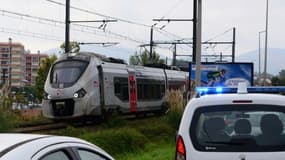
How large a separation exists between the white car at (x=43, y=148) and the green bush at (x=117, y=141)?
10134mm

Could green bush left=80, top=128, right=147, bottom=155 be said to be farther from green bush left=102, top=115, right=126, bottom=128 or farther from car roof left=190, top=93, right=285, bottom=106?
car roof left=190, top=93, right=285, bottom=106

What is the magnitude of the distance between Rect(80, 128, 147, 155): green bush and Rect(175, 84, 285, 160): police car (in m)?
7.69

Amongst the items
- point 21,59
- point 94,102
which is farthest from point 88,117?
point 21,59

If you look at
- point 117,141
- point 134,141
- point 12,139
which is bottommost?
point 134,141

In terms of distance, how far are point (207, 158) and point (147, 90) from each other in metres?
25.3

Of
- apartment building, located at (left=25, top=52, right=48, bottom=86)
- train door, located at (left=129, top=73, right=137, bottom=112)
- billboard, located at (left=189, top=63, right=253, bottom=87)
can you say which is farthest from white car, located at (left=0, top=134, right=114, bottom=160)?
apartment building, located at (left=25, top=52, right=48, bottom=86)

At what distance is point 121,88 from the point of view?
2883 centimetres

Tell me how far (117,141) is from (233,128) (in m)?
8.76

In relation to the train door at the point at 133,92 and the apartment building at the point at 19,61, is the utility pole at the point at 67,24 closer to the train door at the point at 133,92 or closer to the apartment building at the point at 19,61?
the train door at the point at 133,92

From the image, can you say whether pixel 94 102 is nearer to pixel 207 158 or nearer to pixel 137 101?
pixel 137 101

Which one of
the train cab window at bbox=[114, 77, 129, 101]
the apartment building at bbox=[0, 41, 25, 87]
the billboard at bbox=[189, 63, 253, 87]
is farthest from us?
the apartment building at bbox=[0, 41, 25, 87]

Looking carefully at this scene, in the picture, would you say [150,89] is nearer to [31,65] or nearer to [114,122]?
[114,122]

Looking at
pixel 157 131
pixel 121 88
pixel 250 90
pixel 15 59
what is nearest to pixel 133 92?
pixel 121 88

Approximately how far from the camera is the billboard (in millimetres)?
29219
